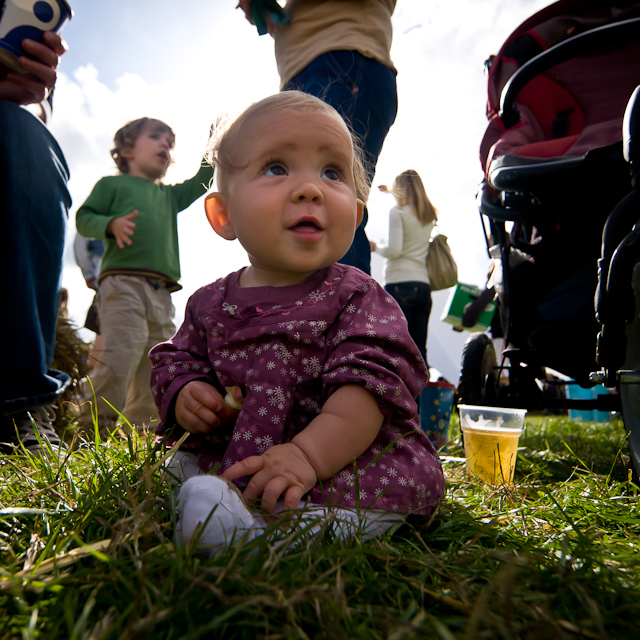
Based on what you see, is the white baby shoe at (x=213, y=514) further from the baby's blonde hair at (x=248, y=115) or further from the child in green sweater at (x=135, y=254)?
the child in green sweater at (x=135, y=254)

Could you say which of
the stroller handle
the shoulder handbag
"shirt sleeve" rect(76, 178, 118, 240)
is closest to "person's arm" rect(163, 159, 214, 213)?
"shirt sleeve" rect(76, 178, 118, 240)

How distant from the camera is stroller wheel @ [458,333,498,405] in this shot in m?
2.14

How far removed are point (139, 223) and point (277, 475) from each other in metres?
2.69

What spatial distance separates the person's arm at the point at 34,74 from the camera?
1.55 m

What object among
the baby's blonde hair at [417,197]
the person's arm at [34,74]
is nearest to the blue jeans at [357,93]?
the person's arm at [34,74]

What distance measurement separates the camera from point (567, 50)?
5.91 feet

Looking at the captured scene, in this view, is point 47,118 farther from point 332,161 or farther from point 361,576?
point 361,576

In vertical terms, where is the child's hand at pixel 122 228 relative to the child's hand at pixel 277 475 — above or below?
above

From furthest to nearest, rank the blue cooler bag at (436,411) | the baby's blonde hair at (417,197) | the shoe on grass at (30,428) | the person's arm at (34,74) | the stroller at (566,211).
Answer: the baby's blonde hair at (417,197)
the blue cooler bag at (436,411)
the person's arm at (34,74)
the shoe on grass at (30,428)
the stroller at (566,211)

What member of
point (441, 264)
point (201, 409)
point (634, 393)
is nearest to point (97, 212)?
point (441, 264)

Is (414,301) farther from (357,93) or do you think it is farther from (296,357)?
(296,357)

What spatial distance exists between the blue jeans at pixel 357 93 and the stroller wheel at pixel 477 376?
0.68 m

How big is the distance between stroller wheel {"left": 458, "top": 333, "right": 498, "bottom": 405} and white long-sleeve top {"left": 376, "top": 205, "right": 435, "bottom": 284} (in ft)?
4.33

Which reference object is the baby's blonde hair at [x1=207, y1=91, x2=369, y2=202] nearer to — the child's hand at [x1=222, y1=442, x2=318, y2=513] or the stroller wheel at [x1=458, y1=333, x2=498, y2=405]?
the child's hand at [x1=222, y1=442, x2=318, y2=513]
